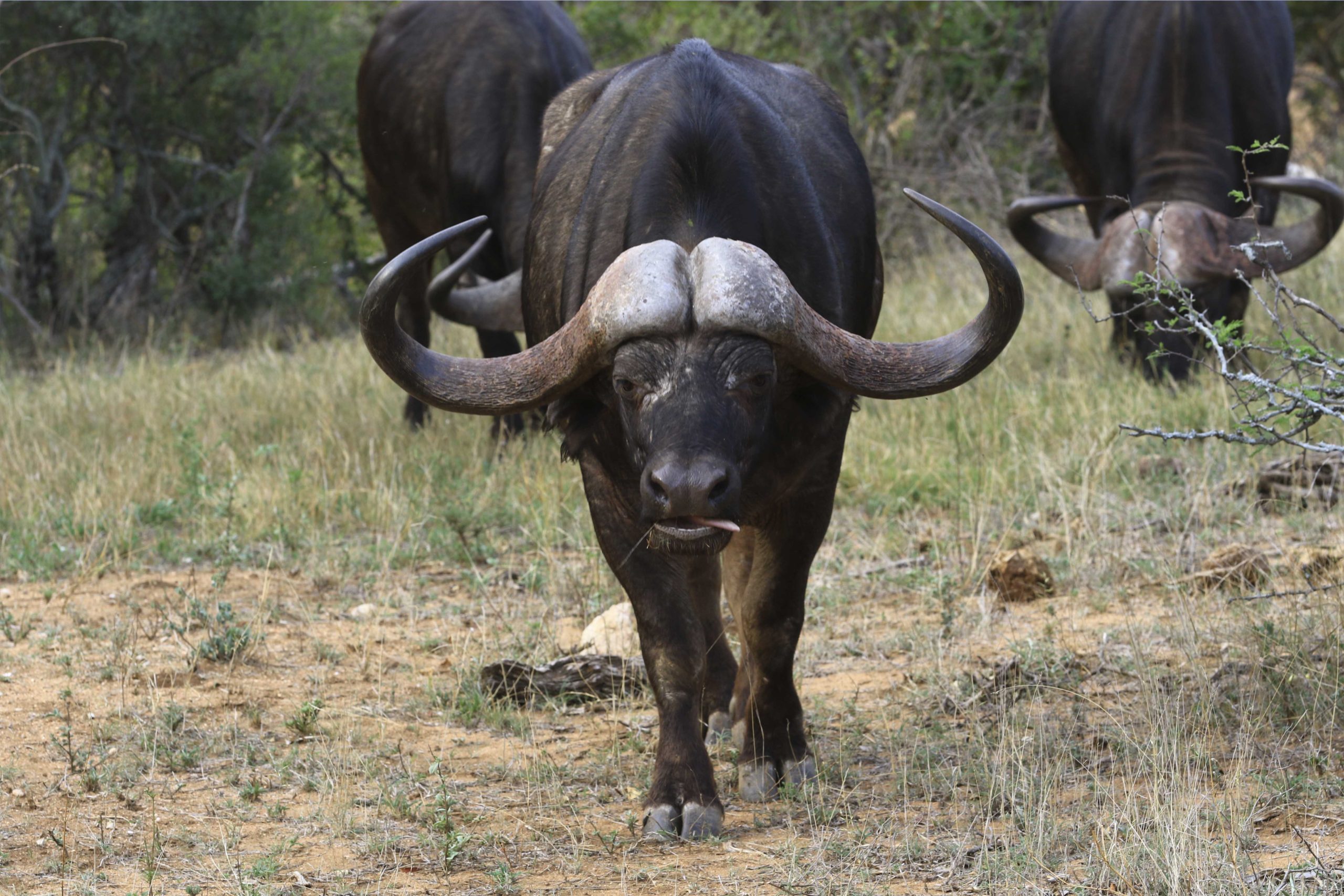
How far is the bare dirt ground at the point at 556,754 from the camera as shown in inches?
134

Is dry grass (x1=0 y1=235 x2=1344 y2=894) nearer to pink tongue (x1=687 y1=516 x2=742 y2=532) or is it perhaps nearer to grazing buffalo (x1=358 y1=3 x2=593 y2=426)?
pink tongue (x1=687 y1=516 x2=742 y2=532)

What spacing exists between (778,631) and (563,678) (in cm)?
92

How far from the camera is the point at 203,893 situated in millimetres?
3291

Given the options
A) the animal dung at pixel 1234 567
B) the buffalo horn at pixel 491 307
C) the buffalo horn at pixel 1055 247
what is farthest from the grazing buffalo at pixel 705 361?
the buffalo horn at pixel 1055 247

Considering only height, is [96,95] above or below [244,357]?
above

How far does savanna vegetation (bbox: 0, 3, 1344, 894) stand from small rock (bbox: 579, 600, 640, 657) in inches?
8.4

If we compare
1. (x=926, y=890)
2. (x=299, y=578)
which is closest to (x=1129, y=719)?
(x=926, y=890)

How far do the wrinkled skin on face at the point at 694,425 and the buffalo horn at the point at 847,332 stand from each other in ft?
A: 0.24

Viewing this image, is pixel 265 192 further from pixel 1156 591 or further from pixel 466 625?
pixel 1156 591

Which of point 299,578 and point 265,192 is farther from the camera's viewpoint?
point 265,192

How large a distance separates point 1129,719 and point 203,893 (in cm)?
246

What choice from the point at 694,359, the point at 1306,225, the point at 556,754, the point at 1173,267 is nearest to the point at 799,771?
the point at 556,754

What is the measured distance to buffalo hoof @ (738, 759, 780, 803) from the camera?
4.12 meters

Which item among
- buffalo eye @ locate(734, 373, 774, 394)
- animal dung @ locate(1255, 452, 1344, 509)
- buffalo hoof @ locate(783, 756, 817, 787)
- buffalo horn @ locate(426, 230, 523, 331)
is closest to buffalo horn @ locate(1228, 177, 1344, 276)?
animal dung @ locate(1255, 452, 1344, 509)
